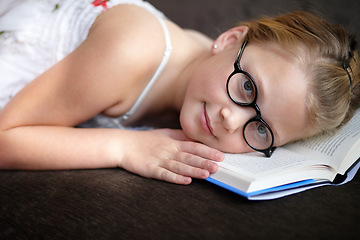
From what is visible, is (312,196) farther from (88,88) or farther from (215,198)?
(88,88)

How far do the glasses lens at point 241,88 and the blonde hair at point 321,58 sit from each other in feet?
0.40

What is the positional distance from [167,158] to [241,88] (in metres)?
0.25

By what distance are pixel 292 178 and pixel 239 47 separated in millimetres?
401

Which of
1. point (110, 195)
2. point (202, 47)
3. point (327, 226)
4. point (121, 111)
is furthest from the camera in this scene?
point (202, 47)

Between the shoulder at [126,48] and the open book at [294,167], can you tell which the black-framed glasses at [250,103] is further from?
the shoulder at [126,48]

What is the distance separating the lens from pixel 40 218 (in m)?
0.66

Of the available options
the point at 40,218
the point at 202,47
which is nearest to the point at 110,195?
the point at 40,218

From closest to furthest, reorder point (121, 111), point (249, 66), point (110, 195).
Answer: point (110, 195)
point (249, 66)
point (121, 111)

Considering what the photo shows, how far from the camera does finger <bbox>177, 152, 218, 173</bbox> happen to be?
0.75 m

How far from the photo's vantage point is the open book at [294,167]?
69cm

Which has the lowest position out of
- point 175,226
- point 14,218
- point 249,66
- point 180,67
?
point 14,218

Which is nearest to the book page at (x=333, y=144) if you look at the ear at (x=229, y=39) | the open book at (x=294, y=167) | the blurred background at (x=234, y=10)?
the open book at (x=294, y=167)

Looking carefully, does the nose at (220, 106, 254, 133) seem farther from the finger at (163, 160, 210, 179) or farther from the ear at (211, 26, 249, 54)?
the ear at (211, 26, 249, 54)

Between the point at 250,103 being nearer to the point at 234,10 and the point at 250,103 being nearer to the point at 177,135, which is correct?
the point at 177,135
